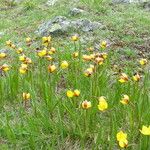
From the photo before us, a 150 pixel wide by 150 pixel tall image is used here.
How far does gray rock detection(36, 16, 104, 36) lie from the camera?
28.7 ft

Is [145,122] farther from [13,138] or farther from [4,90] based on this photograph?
[4,90]

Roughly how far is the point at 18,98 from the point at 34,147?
1.32 metres

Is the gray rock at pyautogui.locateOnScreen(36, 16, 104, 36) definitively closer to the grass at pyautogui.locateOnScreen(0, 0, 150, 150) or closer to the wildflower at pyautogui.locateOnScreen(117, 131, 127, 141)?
the grass at pyautogui.locateOnScreen(0, 0, 150, 150)

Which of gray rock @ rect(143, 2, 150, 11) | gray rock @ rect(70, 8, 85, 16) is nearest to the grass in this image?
gray rock @ rect(70, 8, 85, 16)

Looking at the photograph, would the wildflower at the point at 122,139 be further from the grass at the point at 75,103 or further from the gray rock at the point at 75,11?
the gray rock at the point at 75,11

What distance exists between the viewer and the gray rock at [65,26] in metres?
8.74

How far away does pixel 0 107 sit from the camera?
5.80 meters

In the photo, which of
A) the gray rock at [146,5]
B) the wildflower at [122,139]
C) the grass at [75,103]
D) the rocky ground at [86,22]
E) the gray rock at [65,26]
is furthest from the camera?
the gray rock at [146,5]

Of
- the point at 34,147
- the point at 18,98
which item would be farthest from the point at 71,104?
the point at 18,98

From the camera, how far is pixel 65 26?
879 cm

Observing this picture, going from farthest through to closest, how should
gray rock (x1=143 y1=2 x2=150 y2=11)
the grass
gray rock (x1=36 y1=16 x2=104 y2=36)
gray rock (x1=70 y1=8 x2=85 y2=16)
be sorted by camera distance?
gray rock (x1=143 y1=2 x2=150 y2=11), gray rock (x1=70 y1=8 x2=85 y2=16), gray rock (x1=36 y1=16 x2=104 y2=36), the grass

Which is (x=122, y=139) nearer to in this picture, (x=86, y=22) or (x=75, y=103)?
(x=75, y=103)

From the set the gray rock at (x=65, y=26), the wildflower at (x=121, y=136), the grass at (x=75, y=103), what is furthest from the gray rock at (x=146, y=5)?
the wildflower at (x=121, y=136)

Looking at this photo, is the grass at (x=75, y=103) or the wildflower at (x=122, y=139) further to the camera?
the grass at (x=75, y=103)
